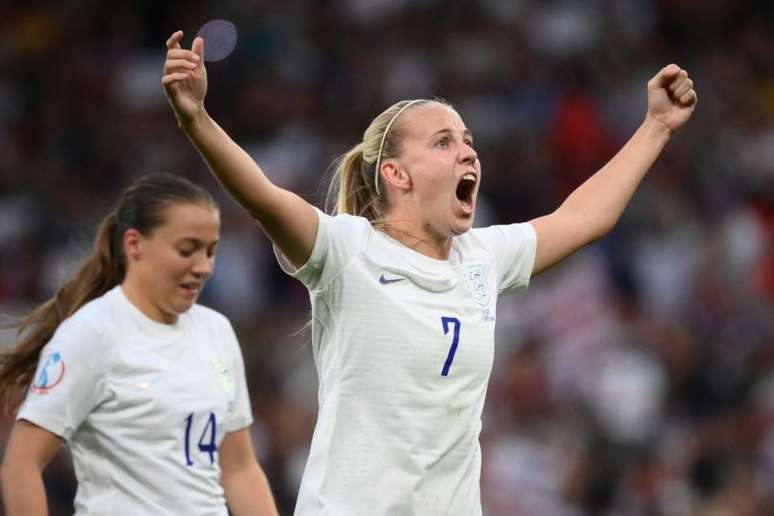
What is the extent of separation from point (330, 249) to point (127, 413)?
3.96 feet

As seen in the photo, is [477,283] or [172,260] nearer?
[477,283]

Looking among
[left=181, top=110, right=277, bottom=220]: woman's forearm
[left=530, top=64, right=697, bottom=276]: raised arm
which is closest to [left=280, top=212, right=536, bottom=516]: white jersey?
[left=181, top=110, right=277, bottom=220]: woman's forearm

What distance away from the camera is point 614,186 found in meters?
4.70

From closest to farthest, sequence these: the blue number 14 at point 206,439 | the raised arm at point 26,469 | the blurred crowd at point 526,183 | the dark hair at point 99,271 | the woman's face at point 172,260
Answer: the raised arm at point 26,469, the blue number 14 at point 206,439, the woman's face at point 172,260, the dark hair at point 99,271, the blurred crowd at point 526,183

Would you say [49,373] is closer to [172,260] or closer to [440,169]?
[172,260]

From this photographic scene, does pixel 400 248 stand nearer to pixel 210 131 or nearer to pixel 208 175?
pixel 210 131

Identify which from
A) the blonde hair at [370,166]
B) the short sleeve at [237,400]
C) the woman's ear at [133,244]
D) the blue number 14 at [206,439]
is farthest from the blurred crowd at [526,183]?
the blonde hair at [370,166]

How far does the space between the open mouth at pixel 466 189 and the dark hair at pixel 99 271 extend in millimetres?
1230

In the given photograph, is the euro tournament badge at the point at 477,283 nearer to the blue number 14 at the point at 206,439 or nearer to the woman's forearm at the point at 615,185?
the woman's forearm at the point at 615,185

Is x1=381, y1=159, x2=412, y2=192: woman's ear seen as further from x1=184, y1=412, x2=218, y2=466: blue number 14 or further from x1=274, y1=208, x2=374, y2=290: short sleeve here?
x1=184, y1=412, x2=218, y2=466: blue number 14

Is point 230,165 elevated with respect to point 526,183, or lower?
lower

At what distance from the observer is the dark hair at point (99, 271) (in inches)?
208

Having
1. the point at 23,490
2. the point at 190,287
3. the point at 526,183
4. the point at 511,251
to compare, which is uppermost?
the point at 526,183

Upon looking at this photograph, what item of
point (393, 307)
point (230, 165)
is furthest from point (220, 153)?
point (393, 307)
